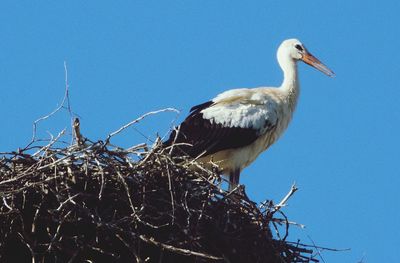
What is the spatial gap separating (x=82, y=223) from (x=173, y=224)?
497 mm

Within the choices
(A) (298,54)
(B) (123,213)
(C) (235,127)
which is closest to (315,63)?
(A) (298,54)

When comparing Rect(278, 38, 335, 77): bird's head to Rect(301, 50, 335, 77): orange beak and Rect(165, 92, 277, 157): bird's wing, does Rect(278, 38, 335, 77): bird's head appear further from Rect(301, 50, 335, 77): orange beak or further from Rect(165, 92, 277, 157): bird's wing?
Rect(165, 92, 277, 157): bird's wing

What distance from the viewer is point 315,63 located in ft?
35.4

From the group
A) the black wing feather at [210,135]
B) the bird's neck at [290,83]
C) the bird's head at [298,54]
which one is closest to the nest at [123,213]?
the black wing feather at [210,135]

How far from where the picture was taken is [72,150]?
7082mm

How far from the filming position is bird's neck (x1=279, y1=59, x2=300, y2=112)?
10.2 metres

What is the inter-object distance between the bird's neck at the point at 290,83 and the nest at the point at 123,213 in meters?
2.78

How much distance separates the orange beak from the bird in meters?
0.78

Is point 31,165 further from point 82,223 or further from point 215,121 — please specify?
point 215,121

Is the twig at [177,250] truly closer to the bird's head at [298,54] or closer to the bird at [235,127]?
the bird at [235,127]

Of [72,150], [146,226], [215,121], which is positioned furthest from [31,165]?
[215,121]

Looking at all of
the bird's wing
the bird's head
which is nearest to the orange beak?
the bird's head

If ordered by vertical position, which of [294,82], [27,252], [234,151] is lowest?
[27,252]

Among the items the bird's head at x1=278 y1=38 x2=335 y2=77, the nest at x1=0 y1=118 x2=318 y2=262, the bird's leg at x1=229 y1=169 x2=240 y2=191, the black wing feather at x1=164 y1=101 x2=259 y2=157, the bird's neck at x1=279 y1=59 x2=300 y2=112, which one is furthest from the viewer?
the bird's head at x1=278 y1=38 x2=335 y2=77
